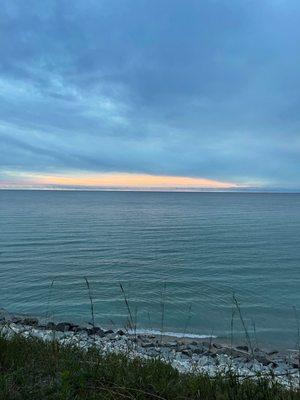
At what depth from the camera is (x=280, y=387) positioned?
15.7ft

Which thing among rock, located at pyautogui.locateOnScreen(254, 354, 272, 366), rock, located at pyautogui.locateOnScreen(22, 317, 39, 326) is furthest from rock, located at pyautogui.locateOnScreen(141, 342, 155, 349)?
rock, located at pyautogui.locateOnScreen(22, 317, 39, 326)

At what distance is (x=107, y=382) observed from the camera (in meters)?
4.88

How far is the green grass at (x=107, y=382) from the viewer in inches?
176

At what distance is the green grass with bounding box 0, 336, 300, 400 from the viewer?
4.47m

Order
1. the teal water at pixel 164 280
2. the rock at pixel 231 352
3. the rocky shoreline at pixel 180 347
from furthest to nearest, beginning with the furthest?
the teal water at pixel 164 280
the rock at pixel 231 352
the rocky shoreline at pixel 180 347

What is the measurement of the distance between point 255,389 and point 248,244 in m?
32.8

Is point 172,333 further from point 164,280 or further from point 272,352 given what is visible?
point 164,280

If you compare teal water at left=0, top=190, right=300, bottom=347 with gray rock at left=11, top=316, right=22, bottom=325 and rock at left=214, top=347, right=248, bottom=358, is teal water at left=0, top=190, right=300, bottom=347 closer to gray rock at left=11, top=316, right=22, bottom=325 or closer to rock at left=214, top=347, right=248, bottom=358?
gray rock at left=11, top=316, right=22, bottom=325

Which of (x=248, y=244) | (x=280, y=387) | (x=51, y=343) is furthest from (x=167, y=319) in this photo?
(x=248, y=244)

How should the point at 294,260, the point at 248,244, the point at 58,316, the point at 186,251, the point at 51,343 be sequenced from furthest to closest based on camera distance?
the point at 248,244 < the point at 186,251 < the point at 294,260 < the point at 58,316 < the point at 51,343

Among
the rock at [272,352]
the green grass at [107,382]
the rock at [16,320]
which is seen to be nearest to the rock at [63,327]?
the rock at [16,320]

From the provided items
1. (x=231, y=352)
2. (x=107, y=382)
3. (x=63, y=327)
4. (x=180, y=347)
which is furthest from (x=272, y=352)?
(x=107, y=382)

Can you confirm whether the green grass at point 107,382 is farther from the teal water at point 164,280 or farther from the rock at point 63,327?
the teal water at point 164,280

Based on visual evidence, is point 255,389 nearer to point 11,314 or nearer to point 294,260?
point 11,314
